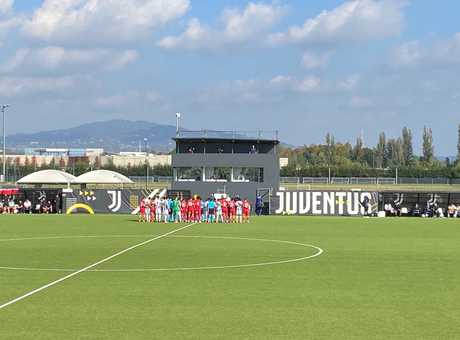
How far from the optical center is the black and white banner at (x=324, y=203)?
198ft

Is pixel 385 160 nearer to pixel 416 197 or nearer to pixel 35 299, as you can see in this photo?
pixel 416 197

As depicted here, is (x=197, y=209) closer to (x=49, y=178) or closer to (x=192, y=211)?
(x=192, y=211)

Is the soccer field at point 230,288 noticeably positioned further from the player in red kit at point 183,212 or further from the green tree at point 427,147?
the green tree at point 427,147

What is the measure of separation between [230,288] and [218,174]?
150 ft

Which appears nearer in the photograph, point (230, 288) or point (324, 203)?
point (230, 288)

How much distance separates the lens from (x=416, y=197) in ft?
198

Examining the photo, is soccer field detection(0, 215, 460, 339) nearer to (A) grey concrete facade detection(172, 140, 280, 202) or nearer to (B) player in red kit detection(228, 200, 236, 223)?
(B) player in red kit detection(228, 200, 236, 223)

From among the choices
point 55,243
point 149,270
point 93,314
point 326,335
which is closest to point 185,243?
point 55,243

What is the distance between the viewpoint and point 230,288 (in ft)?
58.7

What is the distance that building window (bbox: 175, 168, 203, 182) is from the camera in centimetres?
6375

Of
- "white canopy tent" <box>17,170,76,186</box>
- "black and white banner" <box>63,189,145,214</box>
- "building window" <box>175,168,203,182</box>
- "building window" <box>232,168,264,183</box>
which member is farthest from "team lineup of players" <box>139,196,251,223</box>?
"white canopy tent" <box>17,170,76,186</box>

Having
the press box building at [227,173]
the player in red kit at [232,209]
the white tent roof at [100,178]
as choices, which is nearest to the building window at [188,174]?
the press box building at [227,173]

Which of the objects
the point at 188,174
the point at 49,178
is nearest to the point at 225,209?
the point at 188,174

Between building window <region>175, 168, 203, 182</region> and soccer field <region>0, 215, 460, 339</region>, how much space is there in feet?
99.5
